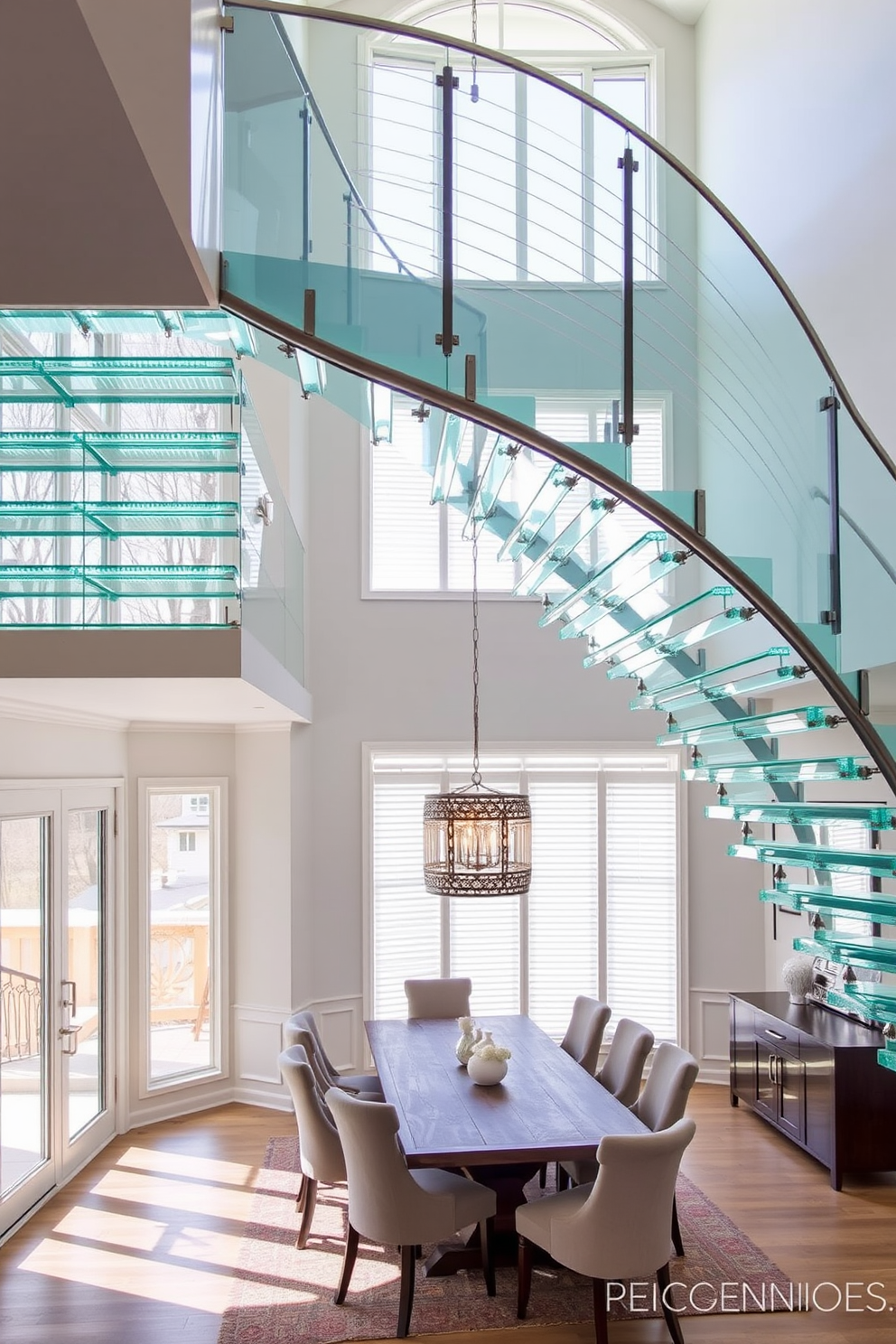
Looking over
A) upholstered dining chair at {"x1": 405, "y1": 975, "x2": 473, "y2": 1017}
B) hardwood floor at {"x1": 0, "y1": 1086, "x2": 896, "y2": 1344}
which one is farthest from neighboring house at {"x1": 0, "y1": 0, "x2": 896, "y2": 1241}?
upholstered dining chair at {"x1": 405, "y1": 975, "x2": 473, "y2": 1017}

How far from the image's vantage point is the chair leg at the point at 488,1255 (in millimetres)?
4841

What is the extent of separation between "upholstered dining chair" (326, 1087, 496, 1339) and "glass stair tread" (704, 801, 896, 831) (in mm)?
1904

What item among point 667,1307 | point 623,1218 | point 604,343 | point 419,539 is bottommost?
point 667,1307

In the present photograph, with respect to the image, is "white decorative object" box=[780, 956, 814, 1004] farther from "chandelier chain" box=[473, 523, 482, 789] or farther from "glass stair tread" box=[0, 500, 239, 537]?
"glass stair tread" box=[0, 500, 239, 537]

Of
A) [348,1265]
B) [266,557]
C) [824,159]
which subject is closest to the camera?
[348,1265]

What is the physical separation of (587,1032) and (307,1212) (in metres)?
1.92

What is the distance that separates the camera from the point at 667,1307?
4.44m

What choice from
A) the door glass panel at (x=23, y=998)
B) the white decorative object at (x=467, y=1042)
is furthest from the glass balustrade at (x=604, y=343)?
the door glass panel at (x=23, y=998)

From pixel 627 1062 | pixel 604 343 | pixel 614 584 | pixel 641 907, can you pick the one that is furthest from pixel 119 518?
pixel 641 907

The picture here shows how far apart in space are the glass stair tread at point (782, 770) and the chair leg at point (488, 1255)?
7.15 ft

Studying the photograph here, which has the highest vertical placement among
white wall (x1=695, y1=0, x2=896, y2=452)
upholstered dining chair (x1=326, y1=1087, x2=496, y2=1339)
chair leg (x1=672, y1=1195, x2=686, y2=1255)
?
white wall (x1=695, y1=0, x2=896, y2=452)

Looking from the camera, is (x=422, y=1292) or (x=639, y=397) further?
(x=422, y=1292)

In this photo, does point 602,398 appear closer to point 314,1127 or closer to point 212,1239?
point 314,1127

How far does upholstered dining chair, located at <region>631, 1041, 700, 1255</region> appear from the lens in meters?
5.01
